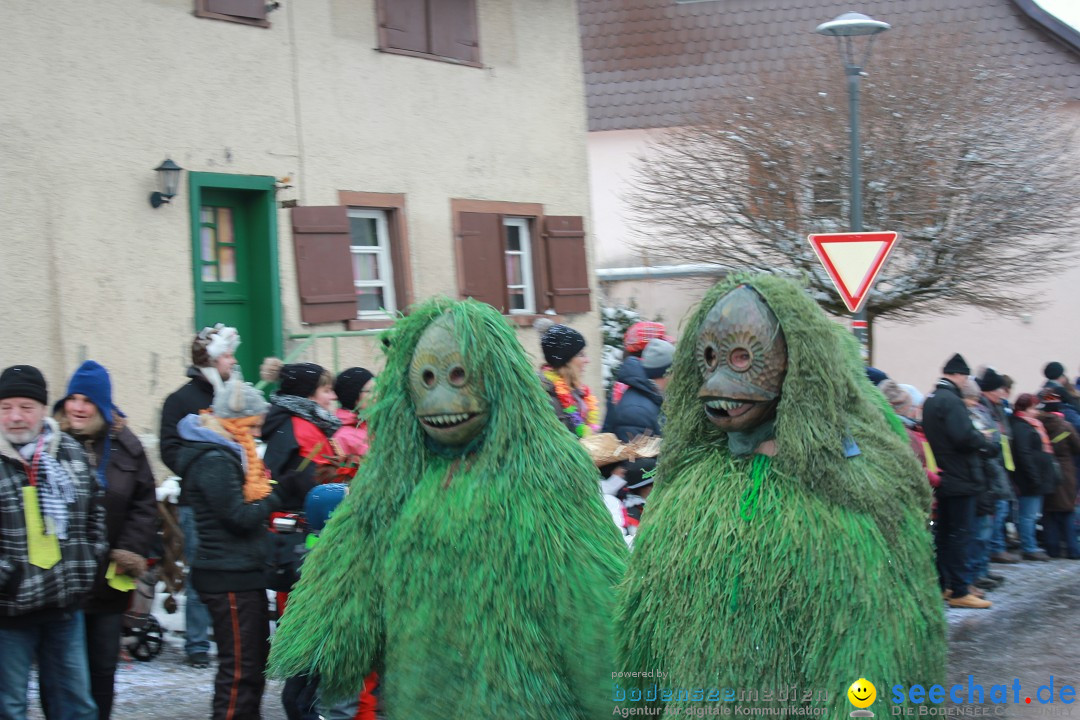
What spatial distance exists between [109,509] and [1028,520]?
9.08 meters

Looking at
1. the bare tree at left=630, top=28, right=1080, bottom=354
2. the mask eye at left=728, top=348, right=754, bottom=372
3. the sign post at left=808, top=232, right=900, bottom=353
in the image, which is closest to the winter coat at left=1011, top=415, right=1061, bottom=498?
the sign post at left=808, top=232, right=900, bottom=353

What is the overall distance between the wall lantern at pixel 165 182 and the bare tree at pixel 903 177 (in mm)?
8343

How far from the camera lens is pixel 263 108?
11109mm

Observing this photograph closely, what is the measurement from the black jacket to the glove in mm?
234

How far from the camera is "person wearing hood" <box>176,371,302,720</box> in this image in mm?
5180

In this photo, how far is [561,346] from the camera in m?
7.08

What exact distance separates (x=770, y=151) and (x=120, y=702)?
12308mm

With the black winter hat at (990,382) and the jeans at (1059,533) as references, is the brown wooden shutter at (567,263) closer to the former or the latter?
the black winter hat at (990,382)

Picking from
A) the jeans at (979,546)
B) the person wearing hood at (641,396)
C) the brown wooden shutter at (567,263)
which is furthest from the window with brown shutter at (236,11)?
the jeans at (979,546)

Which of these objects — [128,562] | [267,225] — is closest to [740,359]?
[128,562]

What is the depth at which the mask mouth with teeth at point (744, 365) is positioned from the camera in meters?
3.21

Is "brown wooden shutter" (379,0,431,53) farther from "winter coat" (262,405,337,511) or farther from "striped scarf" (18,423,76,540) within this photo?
"striped scarf" (18,423,76,540)

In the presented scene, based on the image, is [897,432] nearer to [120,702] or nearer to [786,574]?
[786,574]

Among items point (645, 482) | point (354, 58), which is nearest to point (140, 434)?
point (354, 58)
